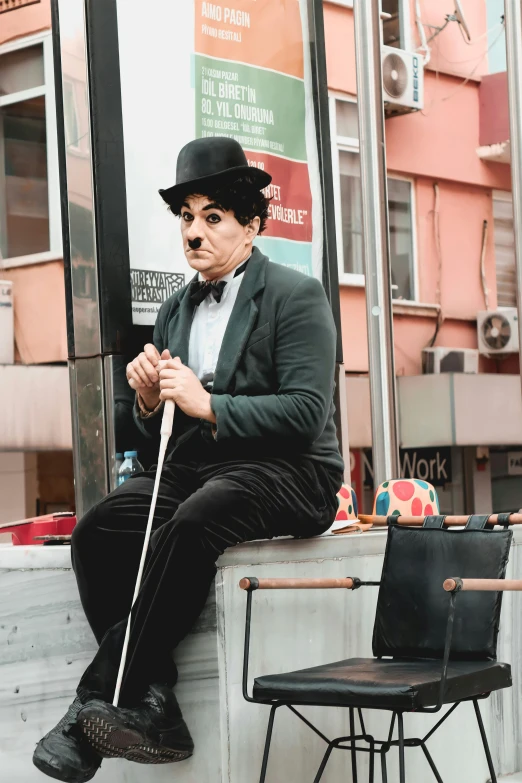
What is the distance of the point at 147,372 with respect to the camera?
3.40 m

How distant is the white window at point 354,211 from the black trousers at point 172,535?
30.7 ft

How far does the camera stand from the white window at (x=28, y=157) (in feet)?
37.9

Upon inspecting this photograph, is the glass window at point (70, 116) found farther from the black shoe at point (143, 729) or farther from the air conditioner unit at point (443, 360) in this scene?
the air conditioner unit at point (443, 360)

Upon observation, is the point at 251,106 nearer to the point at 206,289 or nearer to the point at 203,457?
the point at 206,289

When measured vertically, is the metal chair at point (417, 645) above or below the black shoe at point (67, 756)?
above

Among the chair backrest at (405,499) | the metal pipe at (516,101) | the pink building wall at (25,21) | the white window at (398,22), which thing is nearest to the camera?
the chair backrest at (405,499)

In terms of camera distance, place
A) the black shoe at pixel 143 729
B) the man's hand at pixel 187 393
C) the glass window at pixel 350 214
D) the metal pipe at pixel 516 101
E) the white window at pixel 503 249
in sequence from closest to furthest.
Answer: the black shoe at pixel 143 729
the man's hand at pixel 187 393
the metal pipe at pixel 516 101
the glass window at pixel 350 214
the white window at pixel 503 249

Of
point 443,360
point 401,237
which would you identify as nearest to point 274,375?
point 443,360

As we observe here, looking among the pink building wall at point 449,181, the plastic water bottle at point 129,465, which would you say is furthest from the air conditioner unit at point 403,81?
the plastic water bottle at point 129,465

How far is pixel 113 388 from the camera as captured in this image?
13.6 ft

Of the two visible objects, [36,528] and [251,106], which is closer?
[36,528]

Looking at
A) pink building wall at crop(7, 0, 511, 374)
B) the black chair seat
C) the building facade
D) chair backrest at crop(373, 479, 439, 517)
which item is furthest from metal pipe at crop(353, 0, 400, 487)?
pink building wall at crop(7, 0, 511, 374)

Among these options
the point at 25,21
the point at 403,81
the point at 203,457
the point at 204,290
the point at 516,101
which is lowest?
the point at 203,457

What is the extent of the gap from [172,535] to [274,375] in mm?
573
